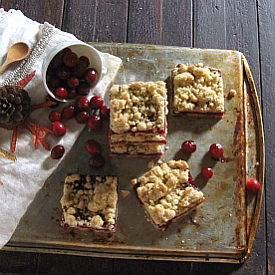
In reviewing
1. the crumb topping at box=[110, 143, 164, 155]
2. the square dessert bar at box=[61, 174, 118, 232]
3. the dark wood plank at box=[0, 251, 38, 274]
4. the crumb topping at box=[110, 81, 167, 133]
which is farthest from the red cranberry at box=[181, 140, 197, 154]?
the dark wood plank at box=[0, 251, 38, 274]

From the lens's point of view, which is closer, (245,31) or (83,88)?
(83,88)

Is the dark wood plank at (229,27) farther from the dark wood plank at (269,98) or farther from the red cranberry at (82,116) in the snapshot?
the red cranberry at (82,116)

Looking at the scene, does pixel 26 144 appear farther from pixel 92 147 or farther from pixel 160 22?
pixel 160 22

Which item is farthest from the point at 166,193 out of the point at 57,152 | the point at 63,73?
the point at 63,73

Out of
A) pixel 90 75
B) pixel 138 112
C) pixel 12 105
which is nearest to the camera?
pixel 138 112

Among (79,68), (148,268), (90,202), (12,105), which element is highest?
(79,68)

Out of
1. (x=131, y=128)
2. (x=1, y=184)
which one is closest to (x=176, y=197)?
(x=131, y=128)

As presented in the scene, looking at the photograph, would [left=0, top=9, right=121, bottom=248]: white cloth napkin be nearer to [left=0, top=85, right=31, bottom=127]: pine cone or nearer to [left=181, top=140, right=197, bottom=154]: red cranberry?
[left=0, top=85, right=31, bottom=127]: pine cone
